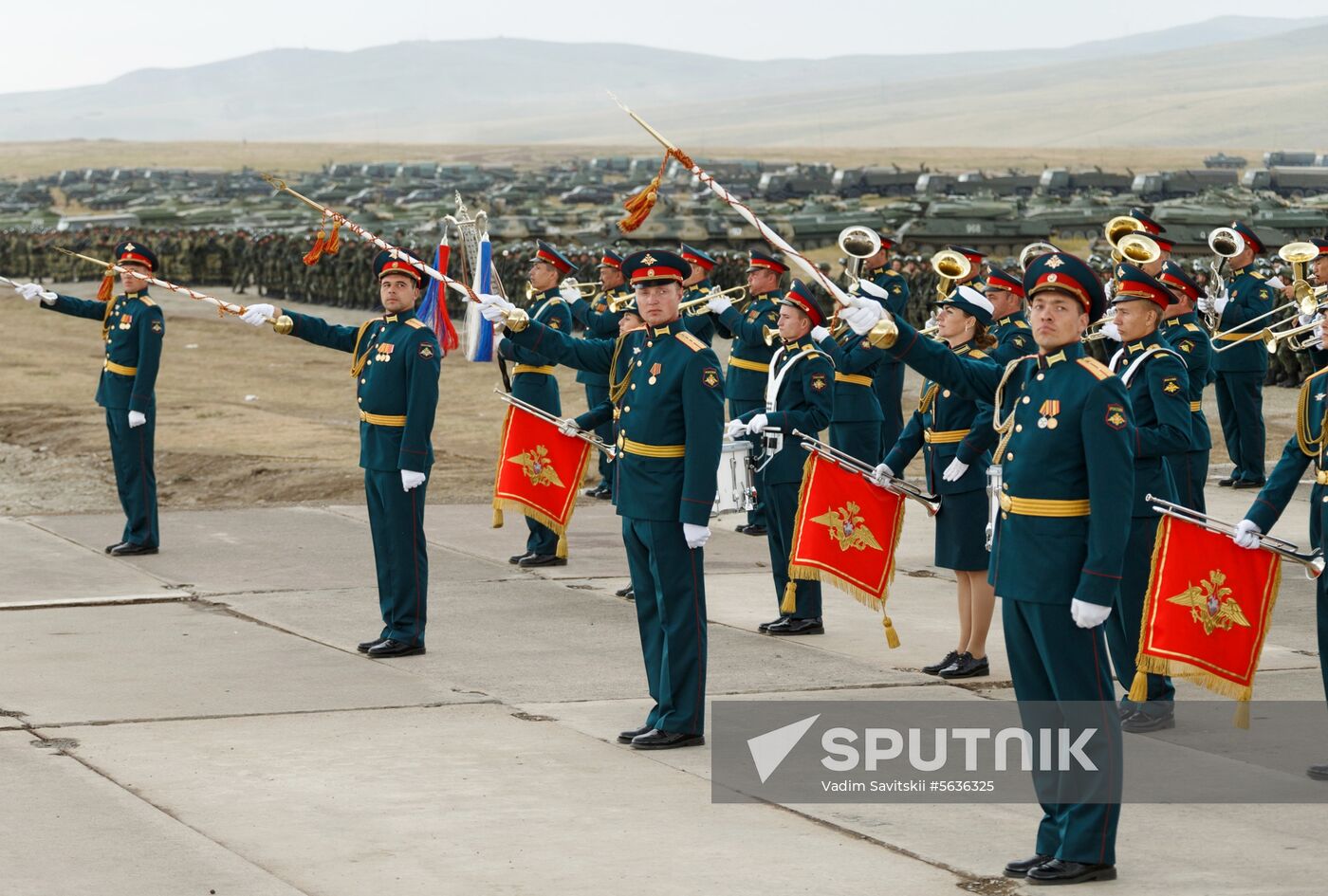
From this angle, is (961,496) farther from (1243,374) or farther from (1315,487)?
(1243,374)

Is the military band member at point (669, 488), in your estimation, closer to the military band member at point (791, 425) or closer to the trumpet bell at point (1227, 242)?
the military band member at point (791, 425)

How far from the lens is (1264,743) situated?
7559 mm

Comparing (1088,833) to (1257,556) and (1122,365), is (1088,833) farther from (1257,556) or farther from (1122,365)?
(1122,365)

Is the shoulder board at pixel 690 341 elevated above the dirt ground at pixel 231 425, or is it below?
above

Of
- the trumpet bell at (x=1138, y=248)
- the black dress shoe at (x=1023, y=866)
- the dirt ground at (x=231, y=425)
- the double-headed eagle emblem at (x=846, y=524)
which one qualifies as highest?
the trumpet bell at (x=1138, y=248)

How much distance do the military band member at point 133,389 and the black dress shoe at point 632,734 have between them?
5.73 metres

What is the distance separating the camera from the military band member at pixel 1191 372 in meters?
8.97

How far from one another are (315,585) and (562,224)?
32979 millimetres

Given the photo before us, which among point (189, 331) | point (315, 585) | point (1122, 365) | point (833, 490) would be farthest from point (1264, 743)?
point (189, 331)

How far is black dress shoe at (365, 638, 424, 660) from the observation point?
930 centimetres

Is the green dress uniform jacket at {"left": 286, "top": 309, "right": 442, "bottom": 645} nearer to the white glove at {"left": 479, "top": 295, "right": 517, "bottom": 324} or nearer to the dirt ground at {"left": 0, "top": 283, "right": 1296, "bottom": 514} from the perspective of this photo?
the white glove at {"left": 479, "top": 295, "right": 517, "bottom": 324}

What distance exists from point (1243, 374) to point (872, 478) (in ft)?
24.5

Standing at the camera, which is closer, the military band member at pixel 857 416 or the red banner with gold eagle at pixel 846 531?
the red banner with gold eagle at pixel 846 531

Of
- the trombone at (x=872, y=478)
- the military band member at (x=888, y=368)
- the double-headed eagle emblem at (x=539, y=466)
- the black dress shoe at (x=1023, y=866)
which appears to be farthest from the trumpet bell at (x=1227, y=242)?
the black dress shoe at (x=1023, y=866)
